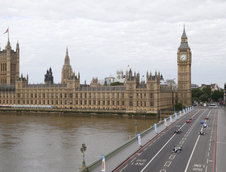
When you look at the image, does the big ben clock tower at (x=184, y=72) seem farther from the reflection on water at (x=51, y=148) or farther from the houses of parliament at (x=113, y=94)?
the reflection on water at (x=51, y=148)

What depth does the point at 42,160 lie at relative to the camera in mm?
43656

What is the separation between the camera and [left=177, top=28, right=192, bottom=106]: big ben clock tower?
141625mm

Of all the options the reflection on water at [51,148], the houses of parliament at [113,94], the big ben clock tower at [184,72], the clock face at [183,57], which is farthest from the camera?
the clock face at [183,57]

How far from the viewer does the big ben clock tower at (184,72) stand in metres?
142

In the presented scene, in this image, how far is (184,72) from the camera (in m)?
144

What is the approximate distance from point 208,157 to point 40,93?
11589 cm

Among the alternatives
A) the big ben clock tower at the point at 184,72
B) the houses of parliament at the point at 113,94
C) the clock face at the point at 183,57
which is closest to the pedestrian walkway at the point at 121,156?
the houses of parliament at the point at 113,94

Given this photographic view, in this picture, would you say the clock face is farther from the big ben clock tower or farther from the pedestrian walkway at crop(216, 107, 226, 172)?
the pedestrian walkway at crop(216, 107, 226, 172)

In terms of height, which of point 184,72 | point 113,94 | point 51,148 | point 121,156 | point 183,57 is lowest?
point 51,148

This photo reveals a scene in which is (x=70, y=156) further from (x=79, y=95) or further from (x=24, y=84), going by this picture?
(x=24, y=84)

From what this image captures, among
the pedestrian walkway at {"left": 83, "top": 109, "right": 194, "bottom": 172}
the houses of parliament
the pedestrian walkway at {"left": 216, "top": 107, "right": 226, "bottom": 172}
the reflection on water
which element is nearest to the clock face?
the houses of parliament

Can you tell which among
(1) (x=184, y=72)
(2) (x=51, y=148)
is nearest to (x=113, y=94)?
(1) (x=184, y=72)

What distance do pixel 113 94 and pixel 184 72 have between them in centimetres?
4100

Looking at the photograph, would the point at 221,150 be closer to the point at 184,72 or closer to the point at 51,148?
the point at 51,148
